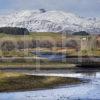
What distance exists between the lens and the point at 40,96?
209 ft

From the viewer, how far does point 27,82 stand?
76.7 metres

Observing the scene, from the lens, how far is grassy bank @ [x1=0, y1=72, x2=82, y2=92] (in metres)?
70.5

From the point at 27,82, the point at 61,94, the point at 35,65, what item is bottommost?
the point at 35,65

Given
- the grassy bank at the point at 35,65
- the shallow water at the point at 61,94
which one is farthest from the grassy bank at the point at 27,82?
the grassy bank at the point at 35,65

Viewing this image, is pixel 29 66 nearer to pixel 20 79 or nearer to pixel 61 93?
pixel 20 79

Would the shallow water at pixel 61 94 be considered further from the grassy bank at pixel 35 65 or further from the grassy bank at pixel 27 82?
the grassy bank at pixel 35 65

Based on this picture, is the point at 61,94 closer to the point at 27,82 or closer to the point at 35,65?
the point at 27,82

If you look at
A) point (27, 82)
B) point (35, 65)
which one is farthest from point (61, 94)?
point (35, 65)

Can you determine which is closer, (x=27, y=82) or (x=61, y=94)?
(x=61, y=94)

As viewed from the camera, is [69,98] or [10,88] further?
[10,88]

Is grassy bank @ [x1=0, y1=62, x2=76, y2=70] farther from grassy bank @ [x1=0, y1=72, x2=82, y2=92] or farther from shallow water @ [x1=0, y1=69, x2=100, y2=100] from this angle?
shallow water @ [x1=0, y1=69, x2=100, y2=100]

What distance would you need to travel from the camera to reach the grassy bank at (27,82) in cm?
7054

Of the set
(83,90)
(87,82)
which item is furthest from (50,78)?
(83,90)

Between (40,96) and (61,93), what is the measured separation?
4799 mm
